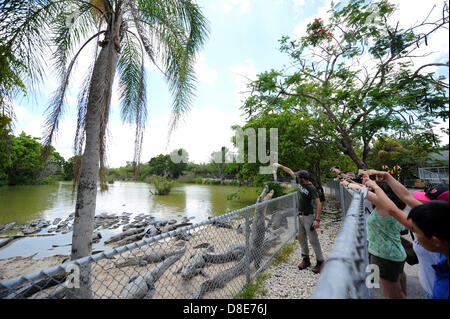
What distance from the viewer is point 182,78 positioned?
355 cm

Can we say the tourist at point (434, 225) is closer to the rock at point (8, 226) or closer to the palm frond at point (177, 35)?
the palm frond at point (177, 35)

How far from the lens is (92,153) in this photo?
2793mm

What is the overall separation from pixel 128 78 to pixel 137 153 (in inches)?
88.5

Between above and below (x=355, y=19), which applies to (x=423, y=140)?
below

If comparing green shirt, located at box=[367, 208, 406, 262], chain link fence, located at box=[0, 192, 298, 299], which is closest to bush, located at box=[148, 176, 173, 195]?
chain link fence, located at box=[0, 192, 298, 299]

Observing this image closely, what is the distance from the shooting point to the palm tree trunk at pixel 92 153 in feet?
8.66

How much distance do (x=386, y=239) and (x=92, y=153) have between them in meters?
3.77

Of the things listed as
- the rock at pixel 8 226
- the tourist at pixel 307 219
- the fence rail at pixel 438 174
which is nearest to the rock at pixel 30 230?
the rock at pixel 8 226

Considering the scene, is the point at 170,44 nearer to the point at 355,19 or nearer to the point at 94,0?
the point at 94,0

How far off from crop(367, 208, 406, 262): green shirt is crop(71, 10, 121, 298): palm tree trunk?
138 inches

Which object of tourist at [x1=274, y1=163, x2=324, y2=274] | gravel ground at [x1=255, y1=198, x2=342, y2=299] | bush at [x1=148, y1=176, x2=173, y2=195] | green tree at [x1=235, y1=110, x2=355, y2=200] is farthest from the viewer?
bush at [x1=148, y1=176, x2=173, y2=195]

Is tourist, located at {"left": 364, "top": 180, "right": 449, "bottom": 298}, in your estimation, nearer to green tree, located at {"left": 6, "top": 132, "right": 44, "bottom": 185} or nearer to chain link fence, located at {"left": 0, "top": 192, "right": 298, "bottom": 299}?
chain link fence, located at {"left": 0, "top": 192, "right": 298, "bottom": 299}

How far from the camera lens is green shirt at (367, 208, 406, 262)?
72.1 inches

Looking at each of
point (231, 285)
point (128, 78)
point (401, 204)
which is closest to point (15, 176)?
point (128, 78)
